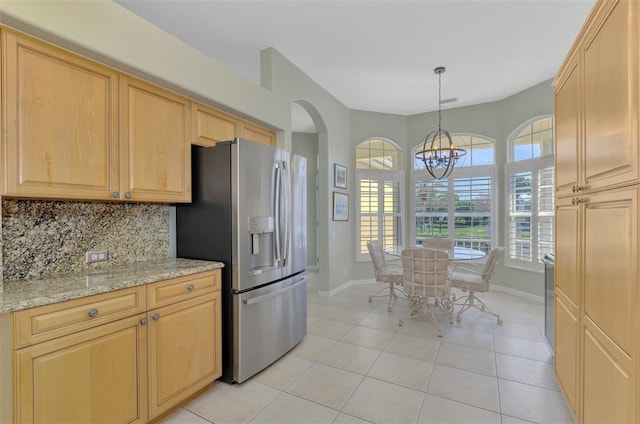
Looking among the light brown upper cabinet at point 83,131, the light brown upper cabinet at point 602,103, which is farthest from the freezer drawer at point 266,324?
the light brown upper cabinet at point 602,103

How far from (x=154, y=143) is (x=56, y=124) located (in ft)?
1.80

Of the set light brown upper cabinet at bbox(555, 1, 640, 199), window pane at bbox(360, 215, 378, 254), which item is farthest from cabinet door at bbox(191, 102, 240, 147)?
window pane at bbox(360, 215, 378, 254)

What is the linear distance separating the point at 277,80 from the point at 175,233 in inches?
76.9

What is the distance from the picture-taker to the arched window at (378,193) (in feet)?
17.7

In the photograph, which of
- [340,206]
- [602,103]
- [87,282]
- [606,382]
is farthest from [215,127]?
[606,382]

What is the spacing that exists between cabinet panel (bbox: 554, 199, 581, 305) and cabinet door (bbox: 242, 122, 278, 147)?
260 centimetres

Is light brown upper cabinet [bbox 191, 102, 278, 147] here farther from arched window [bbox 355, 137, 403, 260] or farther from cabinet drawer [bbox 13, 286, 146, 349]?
arched window [bbox 355, 137, 403, 260]

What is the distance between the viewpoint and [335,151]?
15.7 feet

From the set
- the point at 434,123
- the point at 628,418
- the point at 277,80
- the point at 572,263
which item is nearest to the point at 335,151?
the point at 277,80

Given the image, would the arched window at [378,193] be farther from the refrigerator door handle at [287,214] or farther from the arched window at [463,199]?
the refrigerator door handle at [287,214]

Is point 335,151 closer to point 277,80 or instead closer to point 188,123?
point 277,80

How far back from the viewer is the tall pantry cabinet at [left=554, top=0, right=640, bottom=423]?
3.67 feet

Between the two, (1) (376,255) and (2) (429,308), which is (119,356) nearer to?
(1) (376,255)

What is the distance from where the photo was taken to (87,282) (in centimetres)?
163
